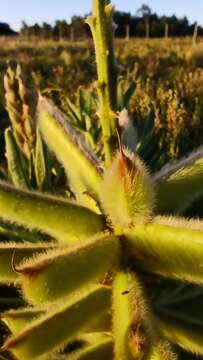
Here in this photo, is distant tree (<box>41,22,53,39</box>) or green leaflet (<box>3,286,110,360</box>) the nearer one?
Answer: green leaflet (<box>3,286,110,360</box>)

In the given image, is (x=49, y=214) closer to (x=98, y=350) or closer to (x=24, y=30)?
(x=98, y=350)

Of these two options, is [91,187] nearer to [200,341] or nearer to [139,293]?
[139,293]

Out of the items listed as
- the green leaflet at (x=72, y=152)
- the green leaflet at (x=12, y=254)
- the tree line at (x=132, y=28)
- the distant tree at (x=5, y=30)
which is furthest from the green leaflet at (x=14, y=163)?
the distant tree at (x=5, y=30)

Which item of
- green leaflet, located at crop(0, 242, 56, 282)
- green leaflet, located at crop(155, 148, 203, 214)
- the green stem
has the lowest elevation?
green leaflet, located at crop(0, 242, 56, 282)

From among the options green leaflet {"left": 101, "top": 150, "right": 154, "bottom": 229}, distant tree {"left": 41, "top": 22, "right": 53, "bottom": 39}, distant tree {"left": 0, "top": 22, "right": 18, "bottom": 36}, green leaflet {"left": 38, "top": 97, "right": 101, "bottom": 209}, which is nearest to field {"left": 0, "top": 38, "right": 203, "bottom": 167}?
green leaflet {"left": 38, "top": 97, "right": 101, "bottom": 209}

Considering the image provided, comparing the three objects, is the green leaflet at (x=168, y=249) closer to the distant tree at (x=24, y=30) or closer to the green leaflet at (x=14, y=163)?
the green leaflet at (x=14, y=163)

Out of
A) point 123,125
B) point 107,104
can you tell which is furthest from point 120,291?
point 123,125

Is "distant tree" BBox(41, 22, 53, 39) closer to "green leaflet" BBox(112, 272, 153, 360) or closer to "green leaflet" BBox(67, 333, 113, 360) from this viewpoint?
"green leaflet" BBox(67, 333, 113, 360)
